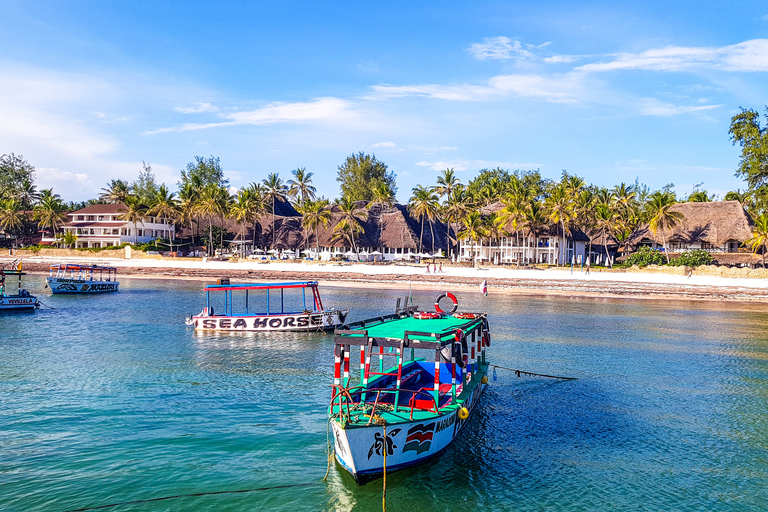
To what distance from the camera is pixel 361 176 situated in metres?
117

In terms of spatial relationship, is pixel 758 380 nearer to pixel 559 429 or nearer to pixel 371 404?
pixel 559 429

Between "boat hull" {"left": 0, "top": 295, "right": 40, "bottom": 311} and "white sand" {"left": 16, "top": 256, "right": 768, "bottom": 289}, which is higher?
"white sand" {"left": 16, "top": 256, "right": 768, "bottom": 289}

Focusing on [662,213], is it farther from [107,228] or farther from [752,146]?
[107,228]

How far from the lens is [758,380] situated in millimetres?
23062

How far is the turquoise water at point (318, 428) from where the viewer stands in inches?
489

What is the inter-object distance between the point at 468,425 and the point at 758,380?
14463 millimetres

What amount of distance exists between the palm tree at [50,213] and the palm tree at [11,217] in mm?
2496

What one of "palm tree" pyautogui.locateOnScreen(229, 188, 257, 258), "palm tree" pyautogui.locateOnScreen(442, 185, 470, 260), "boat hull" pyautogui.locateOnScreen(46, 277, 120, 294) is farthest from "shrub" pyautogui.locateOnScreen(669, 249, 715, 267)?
"boat hull" pyautogui.locateOnScreen(46, 277, 120, 294)

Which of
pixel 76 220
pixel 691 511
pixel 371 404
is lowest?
pixel 691 511

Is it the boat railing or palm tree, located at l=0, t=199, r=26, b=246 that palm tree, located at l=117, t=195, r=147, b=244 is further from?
the boat railing

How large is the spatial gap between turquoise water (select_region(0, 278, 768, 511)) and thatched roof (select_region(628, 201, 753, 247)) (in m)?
50.4

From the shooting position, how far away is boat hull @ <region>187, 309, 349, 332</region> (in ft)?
107

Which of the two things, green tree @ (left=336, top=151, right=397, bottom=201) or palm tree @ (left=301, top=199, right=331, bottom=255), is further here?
green tree @ (left=336, top=151, right=397, bottom=201)

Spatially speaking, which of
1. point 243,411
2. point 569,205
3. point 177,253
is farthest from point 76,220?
point 243,411
